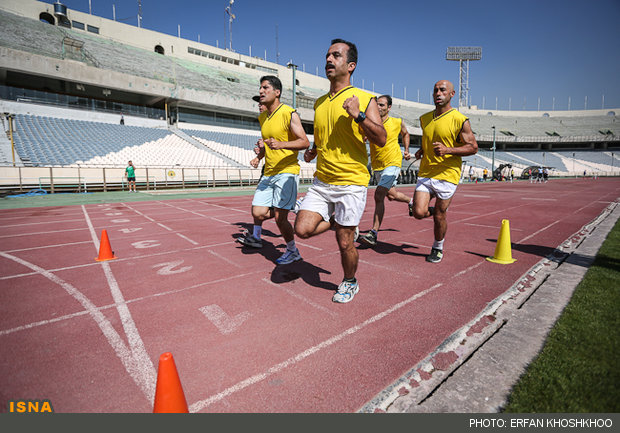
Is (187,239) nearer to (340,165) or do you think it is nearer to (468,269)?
(340,165)

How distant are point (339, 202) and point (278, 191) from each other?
1674 millimetres

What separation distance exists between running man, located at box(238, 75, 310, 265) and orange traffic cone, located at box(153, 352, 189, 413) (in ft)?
9.60

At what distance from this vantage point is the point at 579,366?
78.7 inches

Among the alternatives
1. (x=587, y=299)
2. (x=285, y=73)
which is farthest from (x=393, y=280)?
(x=285, y=73)

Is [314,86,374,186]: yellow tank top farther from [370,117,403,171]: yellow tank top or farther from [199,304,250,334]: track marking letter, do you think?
[370,117,403,171]: yellow tank top

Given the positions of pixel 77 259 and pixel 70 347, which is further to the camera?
pixel 77 259

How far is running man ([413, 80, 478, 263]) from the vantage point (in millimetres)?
4452

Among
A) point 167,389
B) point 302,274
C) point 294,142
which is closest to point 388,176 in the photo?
point 294,142

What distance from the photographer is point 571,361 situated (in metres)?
2.05

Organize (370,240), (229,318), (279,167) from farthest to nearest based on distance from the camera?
1. (370,240)
2. (279,167)
3. (229,318)

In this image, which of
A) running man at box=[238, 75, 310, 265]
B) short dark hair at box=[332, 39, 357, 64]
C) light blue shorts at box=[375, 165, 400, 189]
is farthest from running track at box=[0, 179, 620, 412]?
short dark hair at box=[332, 39, 357, 64]
